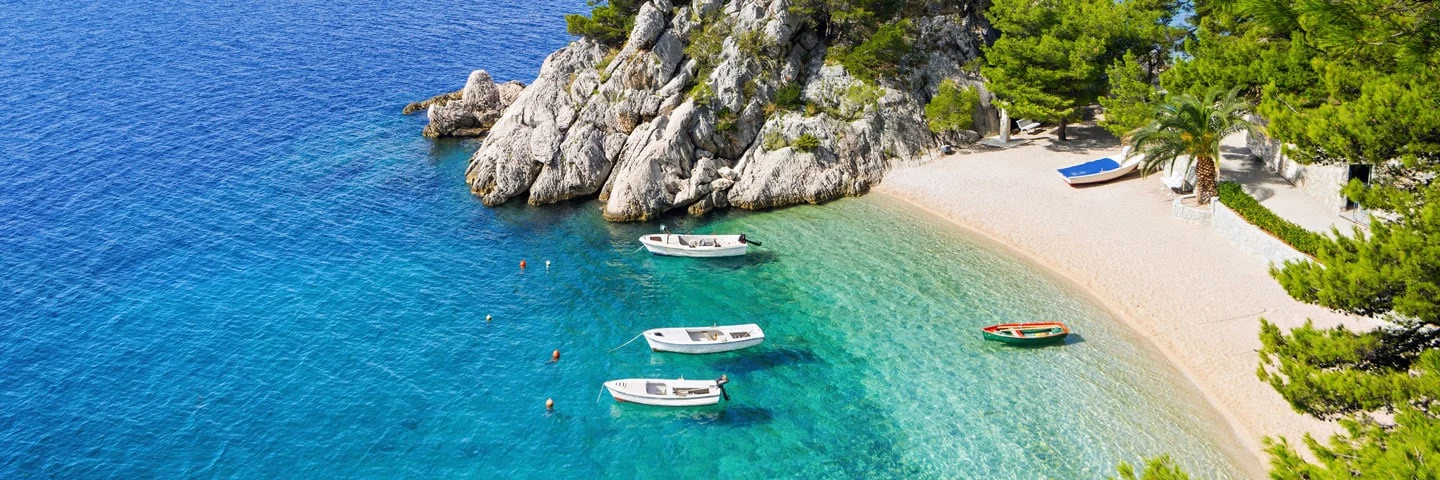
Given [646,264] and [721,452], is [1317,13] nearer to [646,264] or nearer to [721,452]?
[721,452]

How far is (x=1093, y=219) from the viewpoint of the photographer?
53875 mm

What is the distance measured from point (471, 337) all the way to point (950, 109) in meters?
37.7

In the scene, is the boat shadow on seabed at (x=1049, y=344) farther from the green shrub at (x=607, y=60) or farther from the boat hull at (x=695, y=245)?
the green shrub at (x=607, y=60)

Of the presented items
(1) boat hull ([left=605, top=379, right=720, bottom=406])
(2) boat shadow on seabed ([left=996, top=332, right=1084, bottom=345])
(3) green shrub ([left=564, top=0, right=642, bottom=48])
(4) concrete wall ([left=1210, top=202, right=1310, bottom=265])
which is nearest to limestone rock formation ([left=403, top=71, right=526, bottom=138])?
(3) green shrub ([left=564, top=0, right=642, bottom=48])

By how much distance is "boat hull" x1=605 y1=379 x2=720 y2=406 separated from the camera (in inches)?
1602

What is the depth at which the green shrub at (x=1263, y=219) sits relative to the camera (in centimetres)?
4463

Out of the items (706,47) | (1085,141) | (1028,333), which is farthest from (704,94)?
(1028,333)

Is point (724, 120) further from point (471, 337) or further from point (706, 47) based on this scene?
point (471, 337)

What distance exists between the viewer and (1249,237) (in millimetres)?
47875

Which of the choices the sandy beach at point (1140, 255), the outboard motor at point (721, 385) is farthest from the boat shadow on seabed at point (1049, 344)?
the outboard motor at point (721, 385)

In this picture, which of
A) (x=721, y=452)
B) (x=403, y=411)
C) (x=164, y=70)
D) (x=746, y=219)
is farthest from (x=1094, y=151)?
(x=164, y=70)

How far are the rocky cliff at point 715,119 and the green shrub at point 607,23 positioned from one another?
235 cm

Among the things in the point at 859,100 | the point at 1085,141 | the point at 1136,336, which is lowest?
the point at 1136,336

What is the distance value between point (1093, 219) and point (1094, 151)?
456 inches
